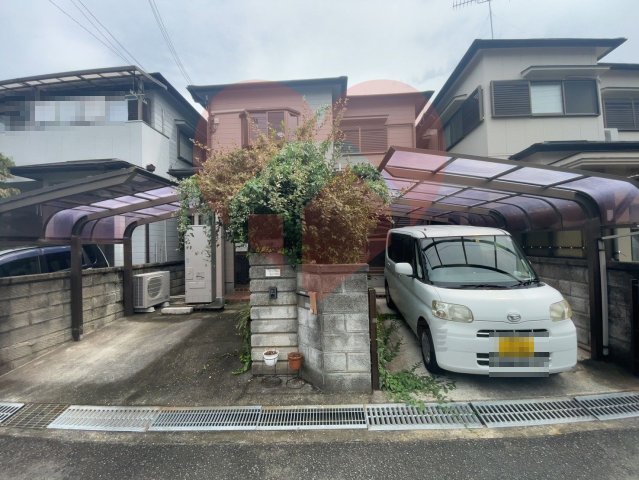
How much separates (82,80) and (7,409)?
920 centimetres

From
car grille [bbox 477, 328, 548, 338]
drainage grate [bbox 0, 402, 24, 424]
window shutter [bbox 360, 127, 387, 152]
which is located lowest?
drainage grate [bbox 0, 402, 24, 424]

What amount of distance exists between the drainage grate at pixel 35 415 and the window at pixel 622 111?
14.9m

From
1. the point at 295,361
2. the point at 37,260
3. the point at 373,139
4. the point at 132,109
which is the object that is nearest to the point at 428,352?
the point at 295,361

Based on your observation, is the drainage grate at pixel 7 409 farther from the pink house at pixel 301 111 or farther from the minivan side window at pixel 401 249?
the minivan side window at pixel 401 249

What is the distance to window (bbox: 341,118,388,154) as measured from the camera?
10.2 metres

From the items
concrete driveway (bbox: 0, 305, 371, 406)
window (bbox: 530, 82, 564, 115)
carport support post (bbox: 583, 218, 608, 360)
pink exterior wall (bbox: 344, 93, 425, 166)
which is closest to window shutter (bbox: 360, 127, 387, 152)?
pink exterior wall (bbox: 344, 93, 425, 166)

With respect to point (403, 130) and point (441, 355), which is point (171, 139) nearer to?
point (403, 130)

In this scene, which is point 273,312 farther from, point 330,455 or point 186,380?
point 330,455

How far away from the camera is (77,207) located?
5.01 meters

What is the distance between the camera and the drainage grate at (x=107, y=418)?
280 cm

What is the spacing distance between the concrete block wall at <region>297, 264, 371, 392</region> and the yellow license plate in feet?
4.63

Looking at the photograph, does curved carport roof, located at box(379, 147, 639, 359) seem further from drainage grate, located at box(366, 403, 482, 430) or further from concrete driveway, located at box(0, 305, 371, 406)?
concrete driveway, located at box(0, 305, 371, 406)

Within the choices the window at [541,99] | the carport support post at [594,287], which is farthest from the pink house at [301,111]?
the carport support post at [594,287]

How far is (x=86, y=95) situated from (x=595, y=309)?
43.3 feet
